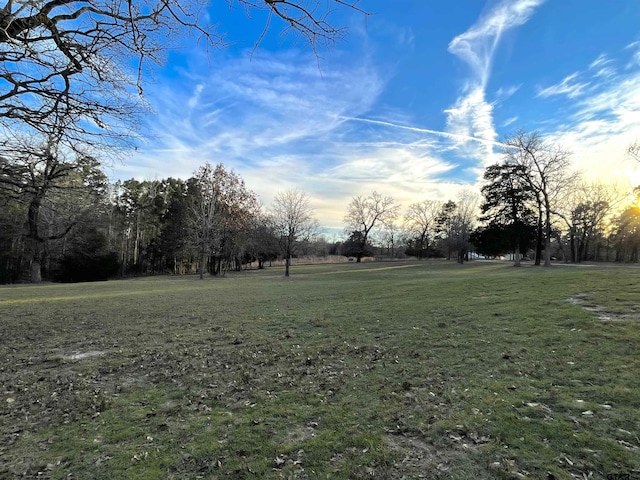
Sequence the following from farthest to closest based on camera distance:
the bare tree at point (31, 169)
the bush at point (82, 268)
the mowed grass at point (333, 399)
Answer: the bush at point (82, 268), the bare tree at point (31, 169), the mowed grass at point (333, 399)

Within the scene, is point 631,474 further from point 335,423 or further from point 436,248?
point 436,248

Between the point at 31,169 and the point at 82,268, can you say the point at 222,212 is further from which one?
the point at 31,169

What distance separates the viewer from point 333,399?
13.8ft

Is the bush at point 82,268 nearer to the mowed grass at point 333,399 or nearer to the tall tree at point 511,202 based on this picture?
the mowed grass at point 333,399

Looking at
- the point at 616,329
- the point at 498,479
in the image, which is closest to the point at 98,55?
the point at 498,479

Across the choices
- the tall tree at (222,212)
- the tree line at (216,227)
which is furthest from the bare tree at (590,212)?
the tall tree at (222,212)

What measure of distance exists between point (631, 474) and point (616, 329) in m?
4.86

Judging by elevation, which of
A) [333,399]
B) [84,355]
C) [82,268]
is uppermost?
[333,399]

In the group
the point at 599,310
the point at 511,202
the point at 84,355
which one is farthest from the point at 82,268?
the point at 511,202

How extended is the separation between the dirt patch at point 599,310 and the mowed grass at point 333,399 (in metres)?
0.12

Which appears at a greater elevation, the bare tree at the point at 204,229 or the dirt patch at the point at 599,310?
the bare tree at the point at 204,229

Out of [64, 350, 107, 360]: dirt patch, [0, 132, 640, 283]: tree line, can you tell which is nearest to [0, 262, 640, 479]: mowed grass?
[64, 350, 107, 360]: dirt patch

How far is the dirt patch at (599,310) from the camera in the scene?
23.4 feet

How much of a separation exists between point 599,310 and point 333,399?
7497 mm
